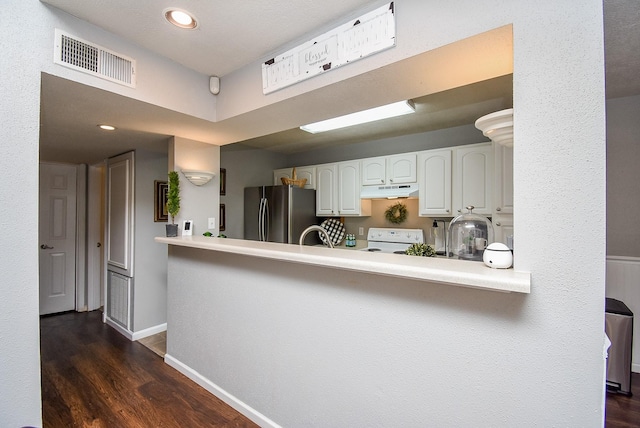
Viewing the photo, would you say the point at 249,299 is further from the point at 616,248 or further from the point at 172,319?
the point at 616,248

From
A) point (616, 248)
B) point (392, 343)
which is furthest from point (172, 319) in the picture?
point (616, 248)

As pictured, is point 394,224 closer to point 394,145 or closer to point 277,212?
point 394,145

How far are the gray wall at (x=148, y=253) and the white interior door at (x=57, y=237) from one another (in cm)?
169

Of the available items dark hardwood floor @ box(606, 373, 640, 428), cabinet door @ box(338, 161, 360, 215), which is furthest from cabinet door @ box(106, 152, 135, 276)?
dark hardwood floor @ box(606, 373, 640, 428)

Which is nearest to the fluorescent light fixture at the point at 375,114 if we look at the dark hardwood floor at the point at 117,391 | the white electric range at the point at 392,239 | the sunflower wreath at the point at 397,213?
the sunflower wreath at the point at 397,213

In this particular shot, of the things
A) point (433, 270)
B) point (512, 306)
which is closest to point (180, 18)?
point (433, 270)

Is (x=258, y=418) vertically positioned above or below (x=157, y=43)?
below

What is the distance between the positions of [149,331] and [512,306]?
3.62 m

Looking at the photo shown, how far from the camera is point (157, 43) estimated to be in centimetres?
175

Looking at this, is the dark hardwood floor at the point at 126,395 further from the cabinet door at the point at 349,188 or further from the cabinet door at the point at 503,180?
the cabinet door at the point at 349,188

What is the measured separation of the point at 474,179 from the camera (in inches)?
120

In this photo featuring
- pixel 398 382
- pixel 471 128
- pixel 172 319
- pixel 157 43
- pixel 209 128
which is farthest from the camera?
pixel 471 128

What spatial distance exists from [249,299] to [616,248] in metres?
3.31

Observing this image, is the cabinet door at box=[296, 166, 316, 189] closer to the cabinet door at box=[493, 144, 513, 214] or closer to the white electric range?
the white electric range
